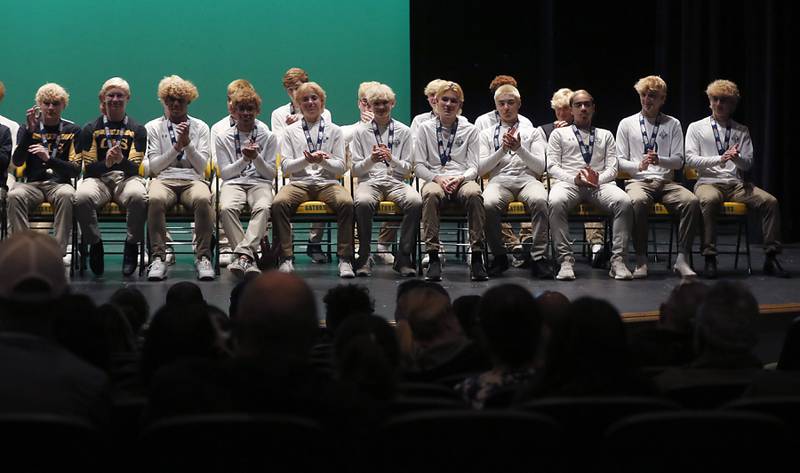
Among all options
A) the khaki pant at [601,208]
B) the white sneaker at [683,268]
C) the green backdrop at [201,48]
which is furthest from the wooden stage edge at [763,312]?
the green backdrop at [201,48]

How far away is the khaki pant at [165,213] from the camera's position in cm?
686

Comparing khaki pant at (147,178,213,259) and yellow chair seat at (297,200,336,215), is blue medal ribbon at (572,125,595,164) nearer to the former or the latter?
yellow chair seat at (297,200,336,215)

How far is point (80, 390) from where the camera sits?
211 centimetres

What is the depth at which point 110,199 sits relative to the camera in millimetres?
6996

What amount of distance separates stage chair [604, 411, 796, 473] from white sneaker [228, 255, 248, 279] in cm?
501

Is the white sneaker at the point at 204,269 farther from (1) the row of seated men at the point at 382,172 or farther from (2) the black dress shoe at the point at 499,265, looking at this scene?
(2) the black dress shoe at the point at 499,265

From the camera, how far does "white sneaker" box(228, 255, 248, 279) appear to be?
672cm

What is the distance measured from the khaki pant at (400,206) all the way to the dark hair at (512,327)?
4414 millimetres

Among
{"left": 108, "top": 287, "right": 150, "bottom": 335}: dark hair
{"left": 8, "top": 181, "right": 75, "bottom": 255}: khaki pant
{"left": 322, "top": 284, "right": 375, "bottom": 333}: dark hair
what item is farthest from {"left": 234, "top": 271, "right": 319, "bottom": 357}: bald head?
{"left": 8, "top": 181, "right": 75, "bottom": 255}: khaki pant

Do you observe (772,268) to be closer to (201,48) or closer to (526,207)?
(526,207)

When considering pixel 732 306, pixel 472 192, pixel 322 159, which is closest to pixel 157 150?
pixel 322 159

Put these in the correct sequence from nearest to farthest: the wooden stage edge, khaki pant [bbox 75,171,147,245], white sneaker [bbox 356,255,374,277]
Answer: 1. the wooden stage edge
2. khaki pant [bbox 75,171,147,245]
3. white sneaker [bbox 356,255,374,277]

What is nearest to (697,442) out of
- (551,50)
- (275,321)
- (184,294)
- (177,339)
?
(275,321)

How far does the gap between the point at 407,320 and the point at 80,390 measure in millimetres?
1303
